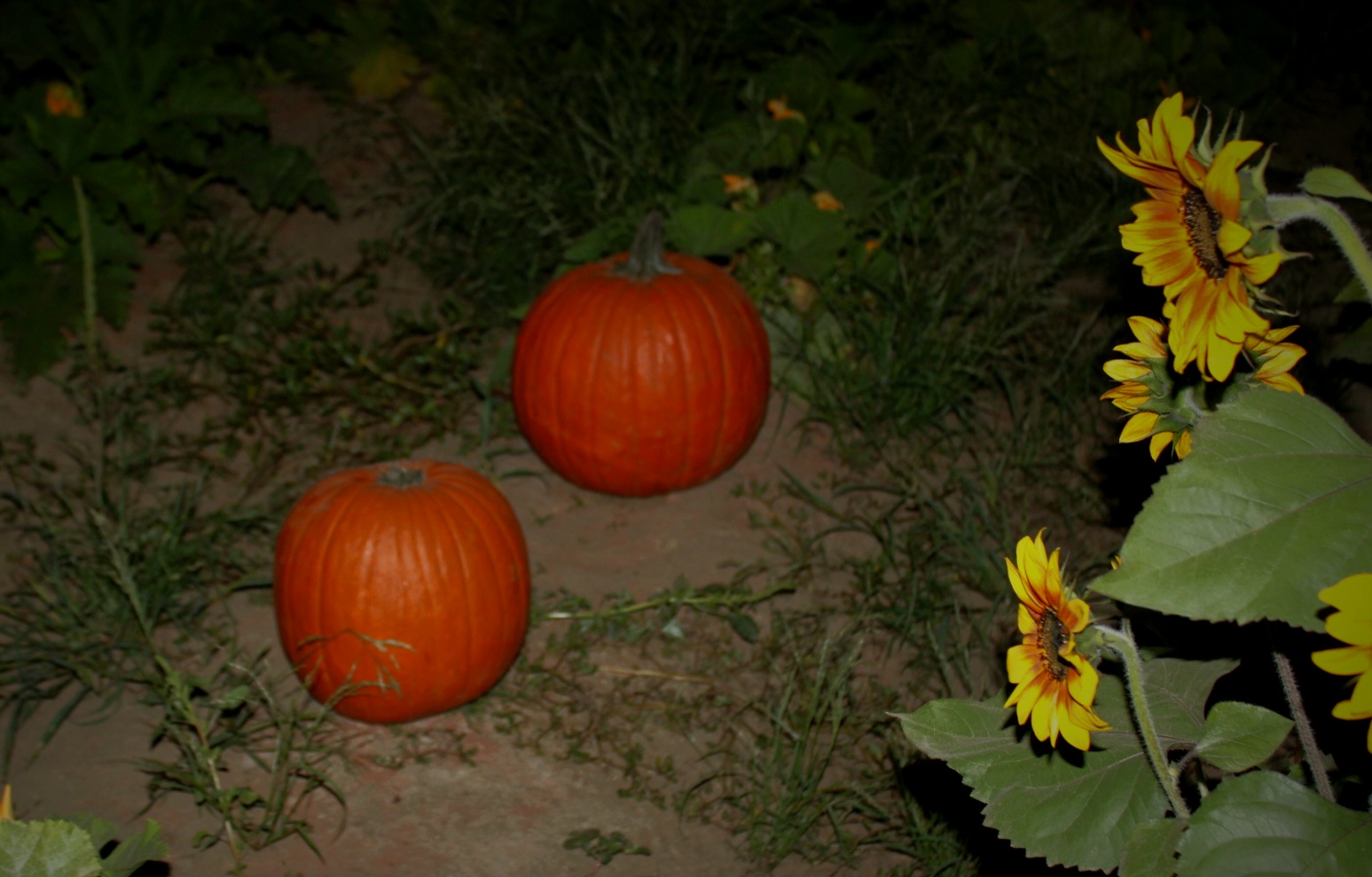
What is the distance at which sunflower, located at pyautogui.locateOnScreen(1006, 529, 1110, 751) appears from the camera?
1.24 m

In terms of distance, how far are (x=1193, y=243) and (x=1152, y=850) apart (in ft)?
2.24

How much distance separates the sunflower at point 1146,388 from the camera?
1382mm

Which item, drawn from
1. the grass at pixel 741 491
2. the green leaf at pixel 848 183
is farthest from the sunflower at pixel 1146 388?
the green leaf at pixel 848 183

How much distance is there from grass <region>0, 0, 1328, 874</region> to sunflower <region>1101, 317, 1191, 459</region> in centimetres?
97

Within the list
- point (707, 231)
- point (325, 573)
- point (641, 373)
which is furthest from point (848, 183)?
point (325, 573)

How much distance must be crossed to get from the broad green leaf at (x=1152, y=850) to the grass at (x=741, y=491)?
783mm

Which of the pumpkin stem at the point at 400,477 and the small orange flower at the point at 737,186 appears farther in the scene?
the small orange flower at the point at 737,186

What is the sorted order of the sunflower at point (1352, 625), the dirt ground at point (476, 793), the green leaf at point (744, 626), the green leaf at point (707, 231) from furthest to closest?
the green leaf at point (707, 231) → the green leaf at point (744, 626) → the dirt ground at point (476, 793) → the sunflower at point (1352, 625)

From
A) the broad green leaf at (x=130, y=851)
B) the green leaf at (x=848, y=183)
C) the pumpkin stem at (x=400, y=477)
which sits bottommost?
the pumpkin stem at (x=400, y=477)

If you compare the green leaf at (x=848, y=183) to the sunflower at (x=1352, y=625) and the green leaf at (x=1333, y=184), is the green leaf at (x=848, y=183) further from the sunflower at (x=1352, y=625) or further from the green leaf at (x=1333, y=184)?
the sunflower at (x=1352, y=625)

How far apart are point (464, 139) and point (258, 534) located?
1.86m

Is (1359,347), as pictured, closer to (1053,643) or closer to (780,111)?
(1053,643)

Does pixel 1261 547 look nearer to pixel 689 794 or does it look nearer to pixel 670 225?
pixel 689 794

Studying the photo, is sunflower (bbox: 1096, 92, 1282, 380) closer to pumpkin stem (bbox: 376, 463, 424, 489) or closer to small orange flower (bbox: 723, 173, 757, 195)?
pumpkin stem (bbox: 376, 463, 424, 489)
